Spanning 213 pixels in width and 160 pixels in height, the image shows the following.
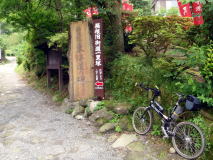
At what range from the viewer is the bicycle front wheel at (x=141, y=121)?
552cm

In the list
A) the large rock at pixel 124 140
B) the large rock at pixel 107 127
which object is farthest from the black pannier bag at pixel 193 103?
the large rock at pixel 107 127

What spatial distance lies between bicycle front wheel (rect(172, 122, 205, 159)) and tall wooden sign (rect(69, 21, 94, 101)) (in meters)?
4.01

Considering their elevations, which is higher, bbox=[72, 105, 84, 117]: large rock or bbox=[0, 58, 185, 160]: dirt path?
bbox=[72, 105, 84, 117]: large rock

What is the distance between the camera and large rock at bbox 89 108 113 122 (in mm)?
6434

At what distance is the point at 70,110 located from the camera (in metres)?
8.12

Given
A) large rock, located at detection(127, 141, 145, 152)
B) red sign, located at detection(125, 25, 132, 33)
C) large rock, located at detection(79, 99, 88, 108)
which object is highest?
red sign, located at detection(125, 25, 132, 33)

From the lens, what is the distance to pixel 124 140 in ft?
18.0

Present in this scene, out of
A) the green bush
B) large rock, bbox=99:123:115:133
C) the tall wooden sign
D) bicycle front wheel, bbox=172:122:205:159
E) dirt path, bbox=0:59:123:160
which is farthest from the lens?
the tall wooden sign

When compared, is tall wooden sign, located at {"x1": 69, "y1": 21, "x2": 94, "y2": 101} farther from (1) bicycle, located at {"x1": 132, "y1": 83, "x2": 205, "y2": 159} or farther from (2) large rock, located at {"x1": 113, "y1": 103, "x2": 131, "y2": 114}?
(1) bicycle, located at {"x1": 132, "y1": 83, "x2": 205, "y2": 159}

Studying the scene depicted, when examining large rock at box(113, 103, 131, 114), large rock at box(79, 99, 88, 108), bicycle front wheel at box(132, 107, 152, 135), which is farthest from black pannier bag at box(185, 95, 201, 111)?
large rock at box(79, 99, 88, 108)

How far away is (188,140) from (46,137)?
140 inches

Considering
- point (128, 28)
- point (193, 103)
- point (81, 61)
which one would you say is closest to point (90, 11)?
point (128, 28)

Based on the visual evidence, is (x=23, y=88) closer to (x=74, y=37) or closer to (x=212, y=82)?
(x=74, y=37)

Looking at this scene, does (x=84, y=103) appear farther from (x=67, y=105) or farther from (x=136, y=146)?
(x=136, y=146)
